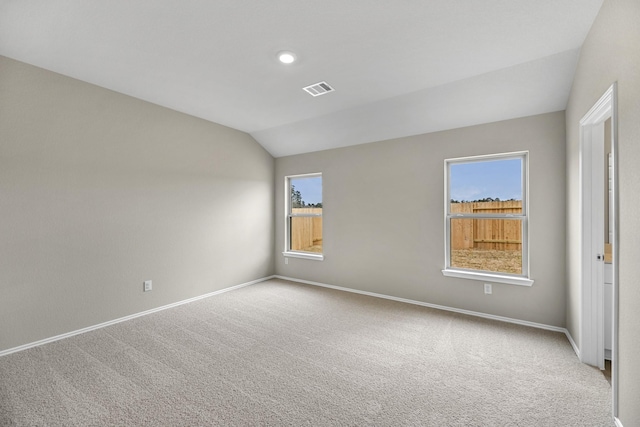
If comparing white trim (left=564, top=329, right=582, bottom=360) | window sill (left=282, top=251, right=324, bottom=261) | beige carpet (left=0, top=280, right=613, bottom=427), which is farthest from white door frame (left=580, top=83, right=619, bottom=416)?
window sill (left=282, top=251, right=324, bottom=261)

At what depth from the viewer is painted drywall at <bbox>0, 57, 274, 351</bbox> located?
8.37 feet

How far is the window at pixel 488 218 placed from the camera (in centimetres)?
326

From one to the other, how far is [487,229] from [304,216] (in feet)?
9.58

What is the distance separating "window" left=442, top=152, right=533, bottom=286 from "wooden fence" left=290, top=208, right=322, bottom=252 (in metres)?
2.16

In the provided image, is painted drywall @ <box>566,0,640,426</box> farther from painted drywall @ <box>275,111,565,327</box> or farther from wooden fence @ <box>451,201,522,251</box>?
wooden fence @ <box>451,201,522,251</box>

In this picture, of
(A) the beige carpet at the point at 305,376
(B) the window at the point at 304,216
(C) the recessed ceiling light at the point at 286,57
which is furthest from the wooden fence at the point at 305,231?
(C) the recessed ceiling light at the point at 286,57

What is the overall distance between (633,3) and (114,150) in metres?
4.36

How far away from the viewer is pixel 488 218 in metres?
3.43

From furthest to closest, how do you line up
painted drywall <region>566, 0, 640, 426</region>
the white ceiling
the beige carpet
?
the white ceiling → the beige carpet → painted drywall <region>566, 0, 640, 426</region>

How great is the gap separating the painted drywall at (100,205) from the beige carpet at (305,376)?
1.41 feet

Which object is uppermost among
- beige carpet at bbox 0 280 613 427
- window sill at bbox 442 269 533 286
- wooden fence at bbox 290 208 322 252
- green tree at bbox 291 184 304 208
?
green tree at bbox 291 184 304 208

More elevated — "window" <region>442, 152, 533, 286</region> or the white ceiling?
the white ceiling

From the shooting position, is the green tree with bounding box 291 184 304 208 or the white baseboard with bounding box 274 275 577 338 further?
the green tree with bounding box 291 184 304 208

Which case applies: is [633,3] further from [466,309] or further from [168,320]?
[168,320]
